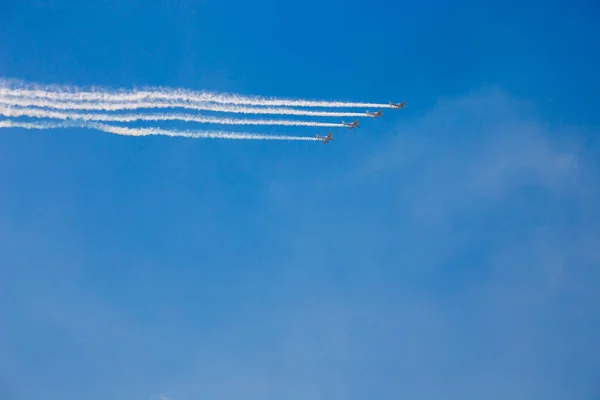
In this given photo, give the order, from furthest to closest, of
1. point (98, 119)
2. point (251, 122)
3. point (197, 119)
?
point (251, 122) → point (197, 119) → point (98, 119)

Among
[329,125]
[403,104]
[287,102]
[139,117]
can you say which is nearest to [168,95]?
[139,117]

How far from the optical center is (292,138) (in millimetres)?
47188

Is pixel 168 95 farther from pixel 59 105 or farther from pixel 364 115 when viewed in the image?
pixel 364 115

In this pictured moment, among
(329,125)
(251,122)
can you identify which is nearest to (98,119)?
(251,122)

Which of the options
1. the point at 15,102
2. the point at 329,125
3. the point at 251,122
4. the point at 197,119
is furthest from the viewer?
the point at 329,125

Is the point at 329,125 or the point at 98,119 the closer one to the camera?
the point at 98,119

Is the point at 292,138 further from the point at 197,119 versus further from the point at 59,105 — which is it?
the point at 59,105

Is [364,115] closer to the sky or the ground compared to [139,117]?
closer to the sky

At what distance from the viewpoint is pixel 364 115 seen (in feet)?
170

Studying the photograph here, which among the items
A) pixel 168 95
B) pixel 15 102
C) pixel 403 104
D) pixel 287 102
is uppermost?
pixel 403 104

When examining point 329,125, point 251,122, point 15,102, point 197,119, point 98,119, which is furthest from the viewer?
point 329,125

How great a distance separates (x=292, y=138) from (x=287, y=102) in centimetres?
380

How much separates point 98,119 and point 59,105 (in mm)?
2927

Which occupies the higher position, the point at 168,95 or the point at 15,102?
the point at 168,95
